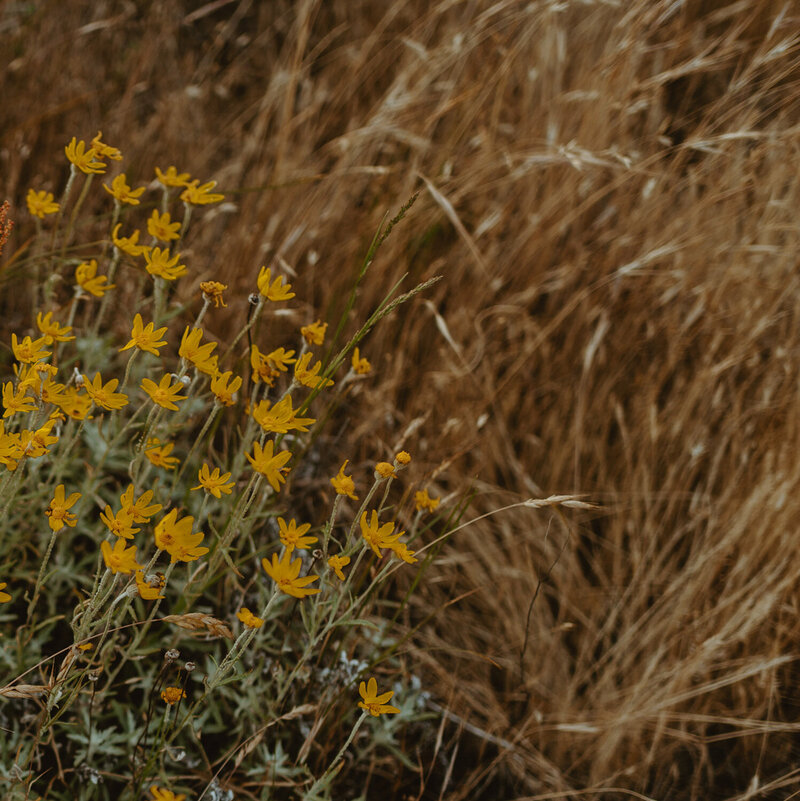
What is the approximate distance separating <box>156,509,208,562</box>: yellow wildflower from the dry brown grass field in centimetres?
51

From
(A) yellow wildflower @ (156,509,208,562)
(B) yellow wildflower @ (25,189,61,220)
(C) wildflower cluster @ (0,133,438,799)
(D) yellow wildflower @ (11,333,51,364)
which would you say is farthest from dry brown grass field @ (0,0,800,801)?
(D) yellow wildflower @ (11,333,51,364)

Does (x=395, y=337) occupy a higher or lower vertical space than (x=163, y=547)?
lower

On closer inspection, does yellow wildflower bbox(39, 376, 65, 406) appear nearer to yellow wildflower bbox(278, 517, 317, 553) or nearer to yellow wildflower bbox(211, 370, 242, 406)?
yellow wildflower bbox(211, 370, 242, 406)

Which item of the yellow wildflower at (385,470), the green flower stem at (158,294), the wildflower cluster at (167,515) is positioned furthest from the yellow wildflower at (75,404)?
the yellow wildflower at (385,470)

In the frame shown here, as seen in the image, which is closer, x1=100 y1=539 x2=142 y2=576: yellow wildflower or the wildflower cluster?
x1=100 y1=539 x2=142 y2=576: yellow wildflower

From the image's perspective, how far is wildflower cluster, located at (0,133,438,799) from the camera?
1.12m

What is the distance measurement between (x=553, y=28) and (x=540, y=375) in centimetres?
115

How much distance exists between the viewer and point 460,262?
230 cm

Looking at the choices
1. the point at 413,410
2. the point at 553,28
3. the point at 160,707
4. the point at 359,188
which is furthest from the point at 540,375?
the point at 160,707

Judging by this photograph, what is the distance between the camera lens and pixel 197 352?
1179mm

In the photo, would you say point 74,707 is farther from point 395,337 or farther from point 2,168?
point 2,168

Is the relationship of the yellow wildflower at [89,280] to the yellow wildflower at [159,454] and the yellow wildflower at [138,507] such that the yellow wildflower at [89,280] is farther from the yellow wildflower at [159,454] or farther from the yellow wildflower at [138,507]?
the yellow wildflower at [138,507]

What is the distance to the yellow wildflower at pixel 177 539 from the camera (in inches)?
41.8

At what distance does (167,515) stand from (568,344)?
144 centimetres
